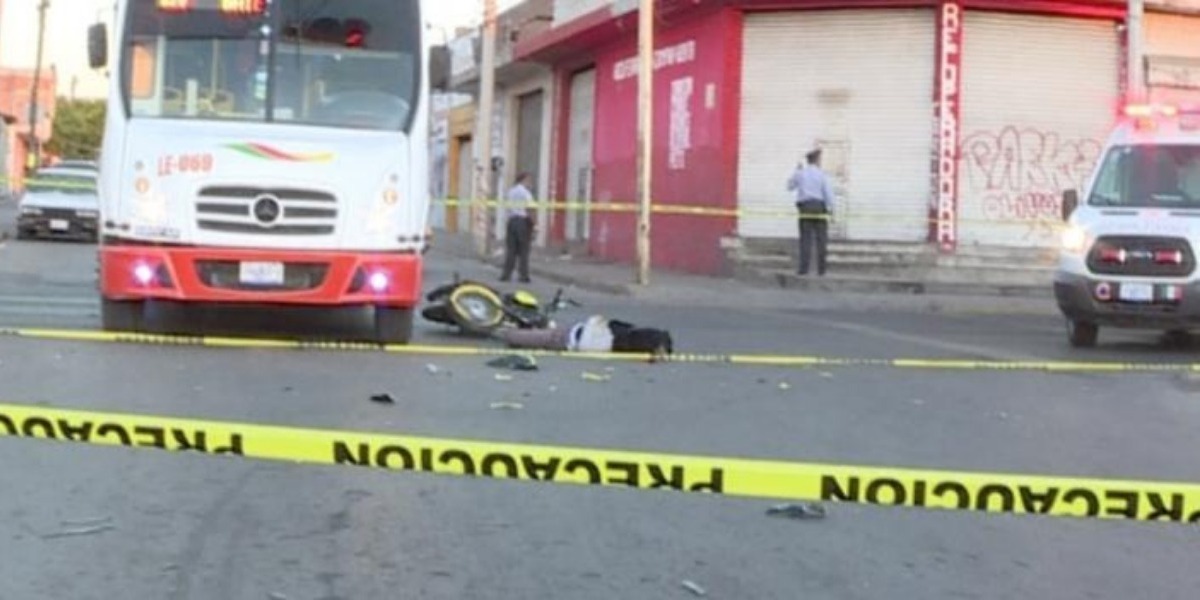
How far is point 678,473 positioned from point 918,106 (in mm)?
21560

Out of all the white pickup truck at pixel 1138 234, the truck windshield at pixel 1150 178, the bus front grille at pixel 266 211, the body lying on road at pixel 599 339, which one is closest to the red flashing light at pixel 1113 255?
the white pickup truck at pixel 1138 234

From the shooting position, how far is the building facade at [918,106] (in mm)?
24828

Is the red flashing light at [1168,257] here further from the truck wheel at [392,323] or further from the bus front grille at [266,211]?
the bus front grille at [266,211]

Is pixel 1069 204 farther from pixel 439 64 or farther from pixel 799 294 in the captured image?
pixel 799 294

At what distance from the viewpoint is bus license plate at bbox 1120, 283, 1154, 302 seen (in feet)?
45.6

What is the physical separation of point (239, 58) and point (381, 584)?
7619mm

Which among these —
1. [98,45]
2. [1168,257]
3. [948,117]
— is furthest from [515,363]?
[948,117]

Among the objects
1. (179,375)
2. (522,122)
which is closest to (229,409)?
(179,375)

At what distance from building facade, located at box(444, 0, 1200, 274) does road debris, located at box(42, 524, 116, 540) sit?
1958cm

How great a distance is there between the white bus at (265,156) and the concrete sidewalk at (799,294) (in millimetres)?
8728

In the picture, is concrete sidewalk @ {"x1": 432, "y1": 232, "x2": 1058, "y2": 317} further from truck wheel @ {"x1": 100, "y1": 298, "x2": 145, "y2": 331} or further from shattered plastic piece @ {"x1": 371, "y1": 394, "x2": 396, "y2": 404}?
shattered plastic piece @ {"x1": 371, "y1": 394, "x2": 396, "y2": 404}

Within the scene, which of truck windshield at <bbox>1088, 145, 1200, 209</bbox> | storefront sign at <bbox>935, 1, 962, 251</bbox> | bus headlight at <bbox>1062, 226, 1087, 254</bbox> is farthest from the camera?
storefront sign at <bbox>935, 1, 962, 251</bbox>

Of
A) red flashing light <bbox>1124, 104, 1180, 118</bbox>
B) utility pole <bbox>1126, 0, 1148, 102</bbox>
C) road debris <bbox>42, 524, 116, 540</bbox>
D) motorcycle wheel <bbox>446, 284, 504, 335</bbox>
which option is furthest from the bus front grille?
utility pole <bbox>1126, 0, 1148, 102</bbox>

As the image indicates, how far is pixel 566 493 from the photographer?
274 inches
